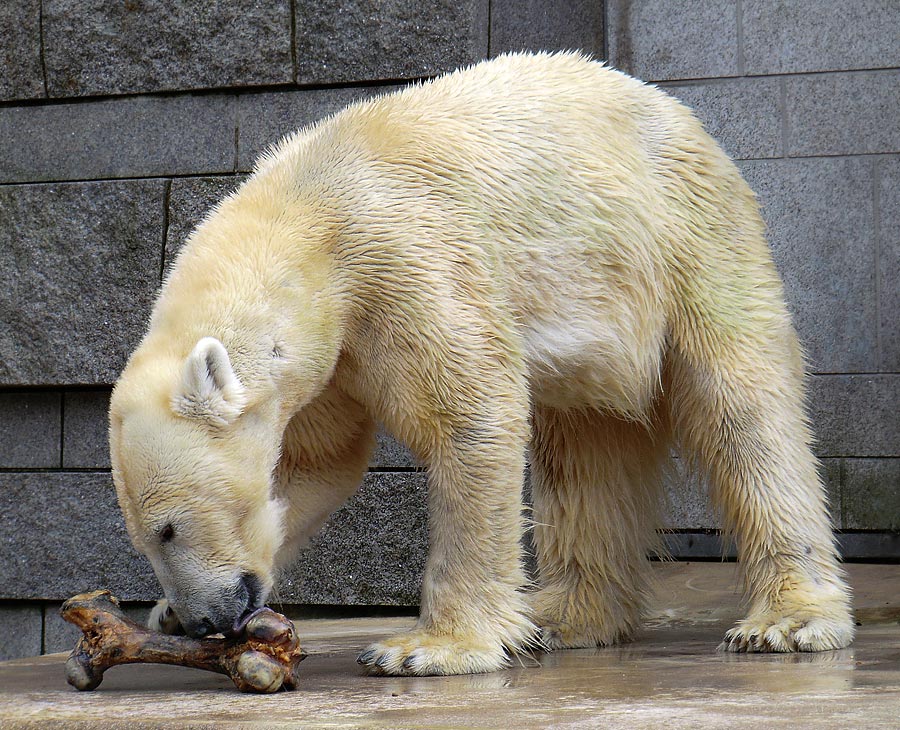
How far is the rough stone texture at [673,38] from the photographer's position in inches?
250

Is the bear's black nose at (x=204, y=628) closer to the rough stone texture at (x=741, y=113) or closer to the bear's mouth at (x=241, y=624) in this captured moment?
the bear's mouth at (x=241, y=624)

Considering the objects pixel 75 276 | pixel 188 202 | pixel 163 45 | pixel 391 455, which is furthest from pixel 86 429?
pixel 163 45

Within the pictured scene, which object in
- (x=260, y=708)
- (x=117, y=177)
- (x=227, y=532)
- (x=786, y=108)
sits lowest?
(x=260, y=708)

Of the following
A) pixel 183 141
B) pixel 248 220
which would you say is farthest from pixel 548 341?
pixel 183 141

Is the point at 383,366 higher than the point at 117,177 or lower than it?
lower

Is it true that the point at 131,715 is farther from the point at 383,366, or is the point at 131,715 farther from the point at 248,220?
the point at 248,220

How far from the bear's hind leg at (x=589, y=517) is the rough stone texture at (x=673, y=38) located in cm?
272

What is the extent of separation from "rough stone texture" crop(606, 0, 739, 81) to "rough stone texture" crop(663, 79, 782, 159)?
7 centimetres

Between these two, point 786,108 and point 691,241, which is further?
point 786,108

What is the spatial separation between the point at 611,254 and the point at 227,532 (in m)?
1.45

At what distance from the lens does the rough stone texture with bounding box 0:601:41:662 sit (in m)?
5.98

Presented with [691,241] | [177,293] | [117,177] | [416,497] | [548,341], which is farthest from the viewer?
[117,177]

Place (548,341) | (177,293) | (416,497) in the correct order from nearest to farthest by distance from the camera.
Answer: (177,293) → (548,341) → (416,497)

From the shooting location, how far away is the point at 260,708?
2.79 metres
